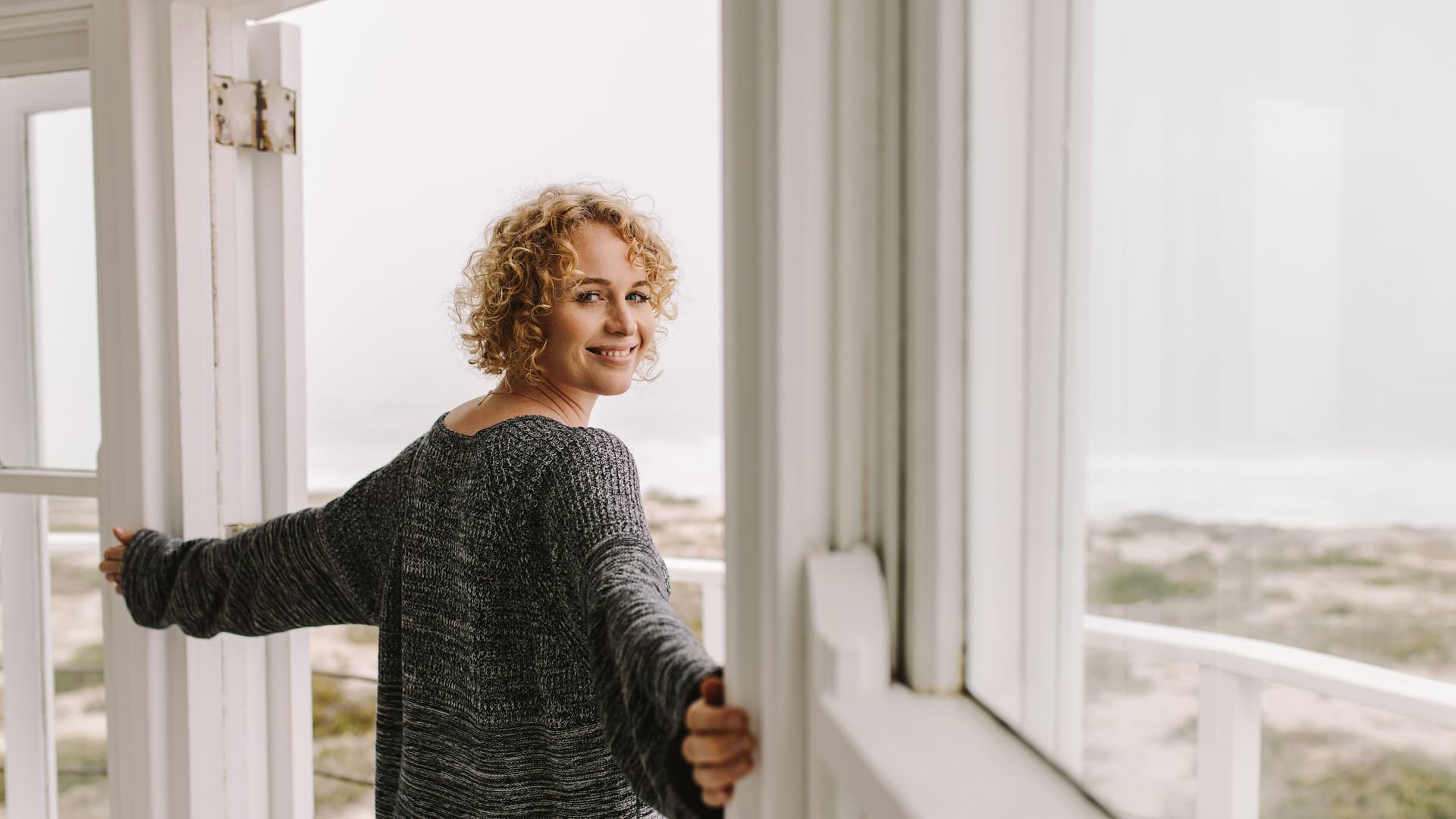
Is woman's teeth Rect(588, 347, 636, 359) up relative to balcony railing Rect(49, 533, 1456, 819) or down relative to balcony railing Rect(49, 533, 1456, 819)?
up

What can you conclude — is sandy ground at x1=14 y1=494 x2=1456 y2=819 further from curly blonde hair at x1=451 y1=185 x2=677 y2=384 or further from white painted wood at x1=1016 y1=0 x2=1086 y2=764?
curly blonde hair at x1=451 y1=185 x2=677 y2=384

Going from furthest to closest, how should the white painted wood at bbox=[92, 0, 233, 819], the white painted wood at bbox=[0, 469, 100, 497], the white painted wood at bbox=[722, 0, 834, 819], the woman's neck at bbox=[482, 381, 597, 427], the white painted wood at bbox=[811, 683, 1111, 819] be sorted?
the white painted wood at bbox=[0, 469, 100, 497] → the white painted wood at bbox=[92, 0, 233, 819] → the woman's neck at bbox=[482, 381, 597, 427] → the white painted wood at bbox=[722, 0, 834, 819] → the white painted wood at bbox=[811, 683, 1111, 819]

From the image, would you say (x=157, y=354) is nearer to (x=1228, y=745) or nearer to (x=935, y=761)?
(x=935, y=761)

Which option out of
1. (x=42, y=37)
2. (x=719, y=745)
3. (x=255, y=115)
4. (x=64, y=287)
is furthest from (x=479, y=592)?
(x=42, y=37)

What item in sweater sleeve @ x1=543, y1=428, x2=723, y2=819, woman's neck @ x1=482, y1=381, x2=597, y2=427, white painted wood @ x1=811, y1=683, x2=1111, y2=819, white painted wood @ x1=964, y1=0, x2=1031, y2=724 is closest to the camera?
white painted wood @ x1=811, y1=683, x2=1111, y2=819

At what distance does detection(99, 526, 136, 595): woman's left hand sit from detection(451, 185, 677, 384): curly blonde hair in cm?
62

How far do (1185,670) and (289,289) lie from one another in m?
1.61

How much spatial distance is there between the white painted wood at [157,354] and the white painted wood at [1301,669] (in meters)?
1.56

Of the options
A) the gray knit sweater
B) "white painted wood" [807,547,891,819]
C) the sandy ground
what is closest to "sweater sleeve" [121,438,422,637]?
the gray knit sweater

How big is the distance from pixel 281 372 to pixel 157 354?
0.18 meters

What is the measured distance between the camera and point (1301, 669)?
25cm

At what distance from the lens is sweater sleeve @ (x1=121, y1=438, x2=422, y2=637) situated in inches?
54.4

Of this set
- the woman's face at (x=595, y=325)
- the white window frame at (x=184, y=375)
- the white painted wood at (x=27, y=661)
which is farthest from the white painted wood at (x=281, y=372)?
the woman's face at (x=595, y=325)

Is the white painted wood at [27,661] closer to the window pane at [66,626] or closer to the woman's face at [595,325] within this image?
the window pane at [66,626]
